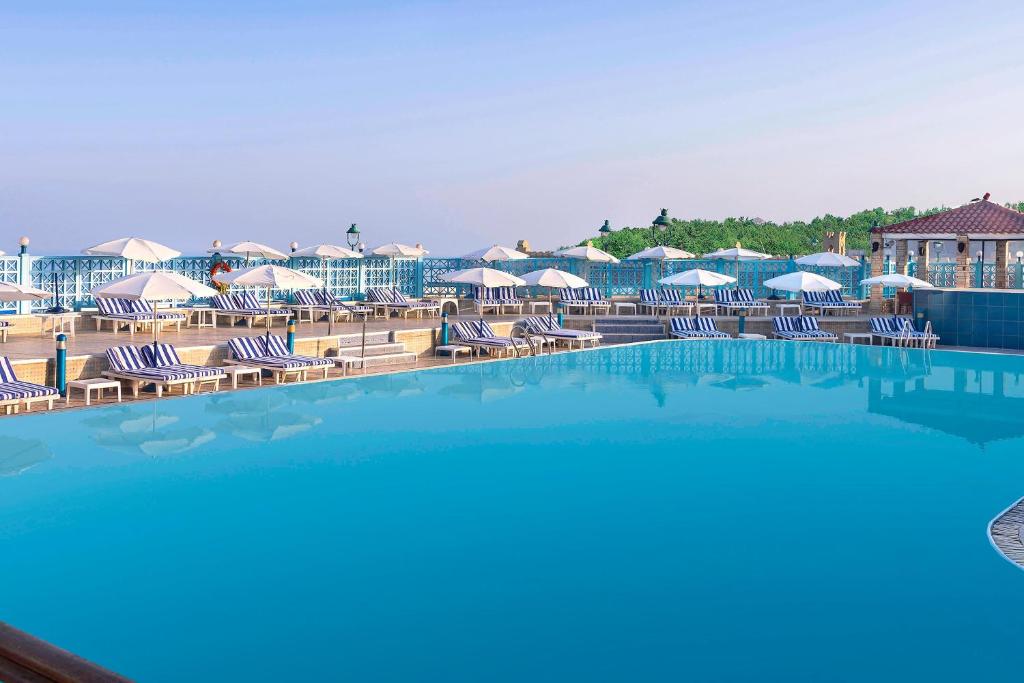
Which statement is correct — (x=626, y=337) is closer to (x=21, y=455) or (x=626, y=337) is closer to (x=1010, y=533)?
(x=21, y=455)

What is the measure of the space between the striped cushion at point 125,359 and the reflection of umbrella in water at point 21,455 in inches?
104

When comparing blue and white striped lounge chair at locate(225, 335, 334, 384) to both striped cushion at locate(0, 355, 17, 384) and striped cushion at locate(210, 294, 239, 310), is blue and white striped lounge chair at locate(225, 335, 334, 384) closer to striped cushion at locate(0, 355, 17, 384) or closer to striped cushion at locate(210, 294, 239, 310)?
striped cushion at locate(0, 355, 17, 384)

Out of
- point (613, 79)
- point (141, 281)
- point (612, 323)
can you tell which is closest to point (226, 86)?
point (613, 79)

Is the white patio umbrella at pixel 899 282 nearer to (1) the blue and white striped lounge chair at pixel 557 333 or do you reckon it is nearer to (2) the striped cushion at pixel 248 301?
(1) the blue and white striped lounge chair at pixel 557 333

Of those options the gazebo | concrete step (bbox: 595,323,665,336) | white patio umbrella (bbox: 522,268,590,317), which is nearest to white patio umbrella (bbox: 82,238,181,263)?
white patio umbrella (bbox: 522,268,590,317)

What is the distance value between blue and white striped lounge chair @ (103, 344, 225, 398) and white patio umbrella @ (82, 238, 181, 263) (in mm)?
4689

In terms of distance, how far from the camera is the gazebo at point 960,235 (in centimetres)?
2038

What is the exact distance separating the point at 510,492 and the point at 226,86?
2823 centimetres

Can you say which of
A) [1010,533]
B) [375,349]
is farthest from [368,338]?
[1010,533]

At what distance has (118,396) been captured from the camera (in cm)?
1088

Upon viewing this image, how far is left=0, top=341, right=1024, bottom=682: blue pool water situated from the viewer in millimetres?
4668

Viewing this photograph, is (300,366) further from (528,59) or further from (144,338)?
(528,59)

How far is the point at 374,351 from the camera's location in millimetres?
15305

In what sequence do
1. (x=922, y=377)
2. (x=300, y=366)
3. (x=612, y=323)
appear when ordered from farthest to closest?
1. (x=612, y=323)
2. (x=922, y=377)
3. (x=300, y=366)
